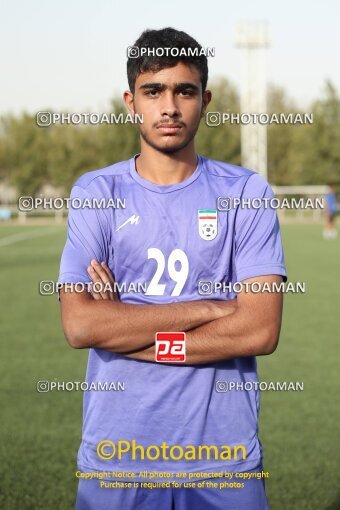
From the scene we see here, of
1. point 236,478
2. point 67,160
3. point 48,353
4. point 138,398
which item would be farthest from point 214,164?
point 67,160

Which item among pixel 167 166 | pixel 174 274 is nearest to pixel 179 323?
pixel 174 274

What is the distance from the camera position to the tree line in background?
5950 centimetres

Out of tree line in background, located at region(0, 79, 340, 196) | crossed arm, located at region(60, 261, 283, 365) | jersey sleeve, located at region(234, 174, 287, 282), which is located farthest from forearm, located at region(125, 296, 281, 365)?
tree line in background, located at region(0, 79, 340, 196)

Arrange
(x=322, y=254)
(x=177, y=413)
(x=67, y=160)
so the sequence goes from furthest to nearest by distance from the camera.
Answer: (x=67, y=160), (x=322, y=254), (x=177, y=413)

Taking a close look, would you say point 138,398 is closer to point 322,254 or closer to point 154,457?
point 154,457

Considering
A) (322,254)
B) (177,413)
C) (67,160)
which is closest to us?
(177,413)

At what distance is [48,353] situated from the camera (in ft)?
39.1

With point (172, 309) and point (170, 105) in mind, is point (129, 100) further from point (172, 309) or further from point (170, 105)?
point (172, 309)

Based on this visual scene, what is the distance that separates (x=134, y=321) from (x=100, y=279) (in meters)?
0.18

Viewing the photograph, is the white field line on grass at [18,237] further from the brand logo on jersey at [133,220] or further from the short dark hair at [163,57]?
the brand logo on jersey at [133,220]

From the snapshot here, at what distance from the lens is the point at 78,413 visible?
8.81m

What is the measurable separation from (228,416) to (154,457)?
0.91 ft

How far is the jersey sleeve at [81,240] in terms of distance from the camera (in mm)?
3416

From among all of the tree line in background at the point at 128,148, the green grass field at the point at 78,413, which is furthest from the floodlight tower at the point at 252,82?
the green grass field at the point at 78,413
